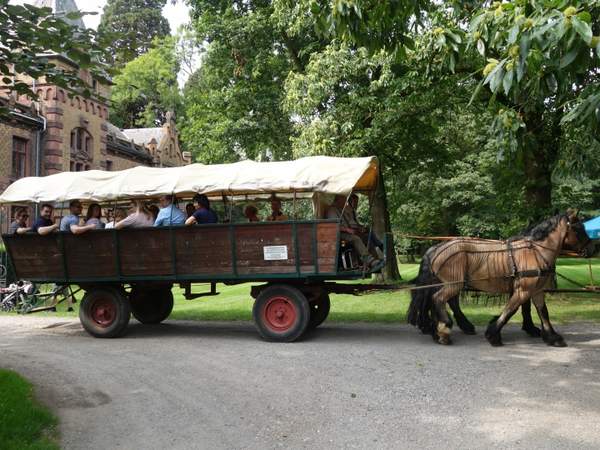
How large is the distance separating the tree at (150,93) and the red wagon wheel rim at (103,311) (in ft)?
152

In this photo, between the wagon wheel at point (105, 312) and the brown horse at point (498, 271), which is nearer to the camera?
the brown horse at point (498, 271)

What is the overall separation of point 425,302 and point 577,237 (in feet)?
7.93

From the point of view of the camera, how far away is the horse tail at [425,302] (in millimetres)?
8789

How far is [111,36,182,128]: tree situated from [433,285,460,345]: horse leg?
49.6 m

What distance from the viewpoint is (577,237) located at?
857cm

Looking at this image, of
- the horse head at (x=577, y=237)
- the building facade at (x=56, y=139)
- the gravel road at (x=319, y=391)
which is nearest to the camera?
the gravel road at (x=319, y=391)

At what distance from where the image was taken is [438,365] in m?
7.32

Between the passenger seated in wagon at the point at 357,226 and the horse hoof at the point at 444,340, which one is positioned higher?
the passenger seated in wagon at the point at 357,226

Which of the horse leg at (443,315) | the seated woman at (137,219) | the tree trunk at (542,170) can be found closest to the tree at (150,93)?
the tree trunk at (542,170)

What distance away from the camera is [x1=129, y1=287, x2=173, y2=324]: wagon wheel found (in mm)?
11719

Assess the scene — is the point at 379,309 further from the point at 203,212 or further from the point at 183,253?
the point at 183,253

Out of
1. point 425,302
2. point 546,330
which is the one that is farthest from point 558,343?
point 425,302

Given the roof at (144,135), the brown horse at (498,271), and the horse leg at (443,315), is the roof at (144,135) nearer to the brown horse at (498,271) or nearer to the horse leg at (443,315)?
the brown horse at (498,271)

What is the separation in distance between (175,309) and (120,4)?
62.1 metres
